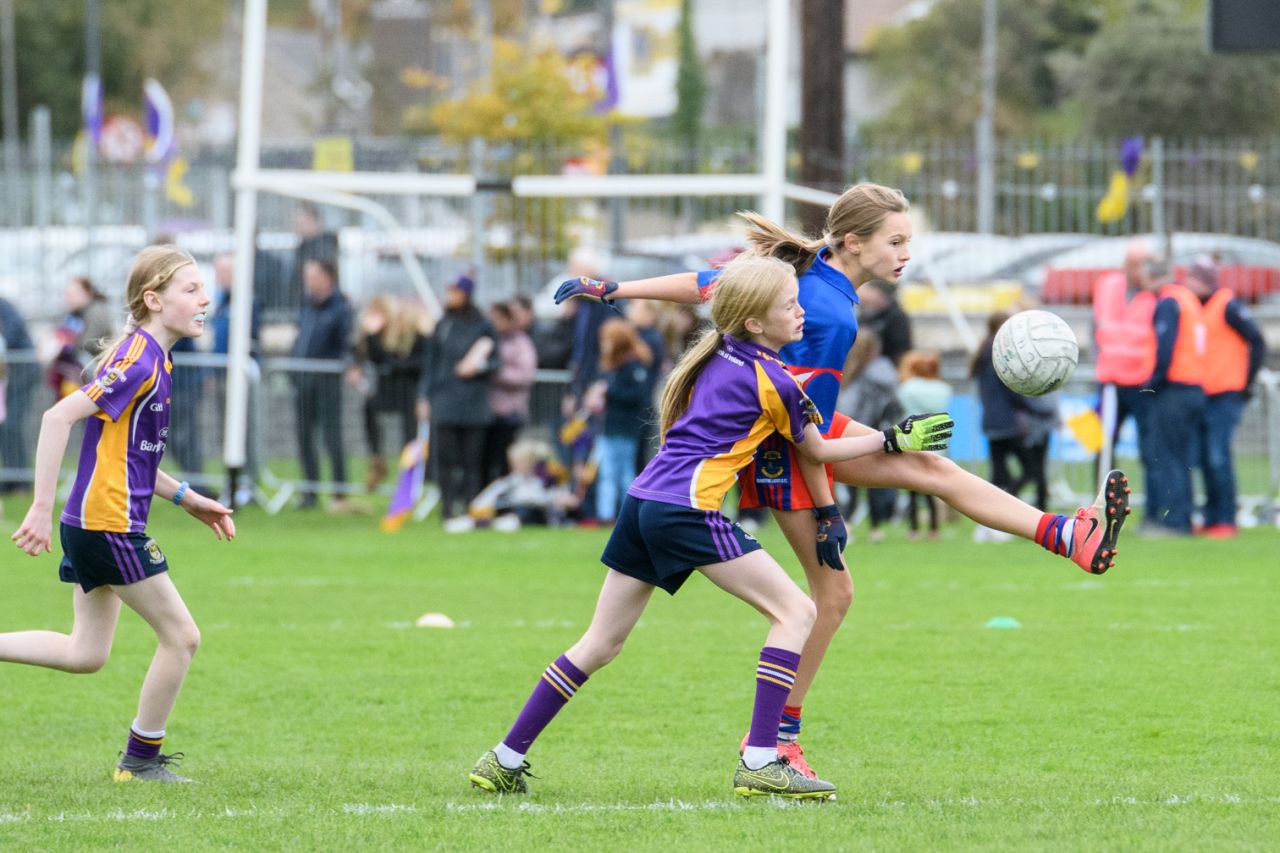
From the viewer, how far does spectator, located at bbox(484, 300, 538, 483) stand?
1572cm

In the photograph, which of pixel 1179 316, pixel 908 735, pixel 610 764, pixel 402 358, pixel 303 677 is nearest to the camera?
pixel 610 764

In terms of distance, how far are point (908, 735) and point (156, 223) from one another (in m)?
16.1

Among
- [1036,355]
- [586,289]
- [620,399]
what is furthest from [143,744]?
[620,399]

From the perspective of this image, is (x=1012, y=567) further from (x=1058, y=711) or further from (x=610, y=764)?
(x=610, y=764)

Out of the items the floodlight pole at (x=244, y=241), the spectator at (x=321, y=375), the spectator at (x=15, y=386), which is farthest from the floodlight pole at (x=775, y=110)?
the spectator at (x=15, y=386)

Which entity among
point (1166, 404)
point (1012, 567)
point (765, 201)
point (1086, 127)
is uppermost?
point (1086, 127)

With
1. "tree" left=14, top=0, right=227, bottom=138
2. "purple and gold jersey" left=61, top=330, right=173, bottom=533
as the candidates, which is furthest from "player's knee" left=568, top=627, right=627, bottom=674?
"tree" left=14, top=0, right=227, bottom=138

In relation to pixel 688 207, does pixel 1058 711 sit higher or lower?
lower

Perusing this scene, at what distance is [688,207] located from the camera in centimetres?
1825

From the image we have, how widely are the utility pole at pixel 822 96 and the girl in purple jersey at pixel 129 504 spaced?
12.0 m

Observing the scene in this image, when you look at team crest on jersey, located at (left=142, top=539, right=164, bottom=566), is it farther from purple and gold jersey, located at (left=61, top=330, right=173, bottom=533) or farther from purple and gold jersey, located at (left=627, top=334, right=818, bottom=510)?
purple and gold jersey, located at (left=627, top=334, right=818, bottom=510)

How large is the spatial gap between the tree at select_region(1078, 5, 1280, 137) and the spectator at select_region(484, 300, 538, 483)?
28.7 meters

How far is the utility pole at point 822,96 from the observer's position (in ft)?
58.2

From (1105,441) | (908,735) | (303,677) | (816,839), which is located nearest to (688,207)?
(1105,441)
